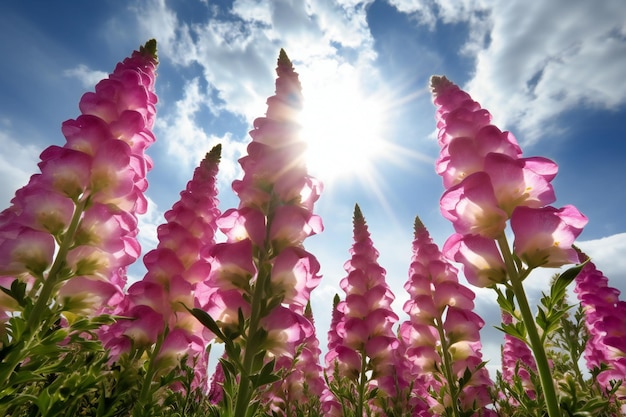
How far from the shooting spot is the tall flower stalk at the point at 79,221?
216 centimetres

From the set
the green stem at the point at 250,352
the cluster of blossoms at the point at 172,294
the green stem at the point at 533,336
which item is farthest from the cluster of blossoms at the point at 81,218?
the green stem at the point at 533,336

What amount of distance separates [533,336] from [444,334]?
2033mm

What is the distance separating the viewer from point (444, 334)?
3984 millimetres

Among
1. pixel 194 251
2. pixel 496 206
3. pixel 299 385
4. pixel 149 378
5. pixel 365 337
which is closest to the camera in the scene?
pixel 496 206

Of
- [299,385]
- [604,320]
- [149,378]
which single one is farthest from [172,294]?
[604,320]

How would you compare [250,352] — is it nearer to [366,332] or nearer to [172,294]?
[172,294]

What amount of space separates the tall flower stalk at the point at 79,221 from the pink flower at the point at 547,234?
96.7 inches

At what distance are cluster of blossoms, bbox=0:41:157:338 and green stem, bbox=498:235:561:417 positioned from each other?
2.41 m

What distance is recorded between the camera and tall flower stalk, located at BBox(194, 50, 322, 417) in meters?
1.95

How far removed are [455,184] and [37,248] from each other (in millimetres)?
2702

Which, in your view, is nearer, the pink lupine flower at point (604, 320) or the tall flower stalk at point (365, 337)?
the tall flower stalk at point (365, 337)

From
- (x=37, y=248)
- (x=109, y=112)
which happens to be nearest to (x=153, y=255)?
(x=37, y=248)

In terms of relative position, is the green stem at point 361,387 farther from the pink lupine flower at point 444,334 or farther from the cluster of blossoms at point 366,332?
the pink lupine flower at point 444,334

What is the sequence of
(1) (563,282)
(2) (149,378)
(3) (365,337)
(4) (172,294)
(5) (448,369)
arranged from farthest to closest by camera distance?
(3) (365,337)
(5) (448,369)
(4) (172,294)
(2) (149,378)
(1) (563,282)
